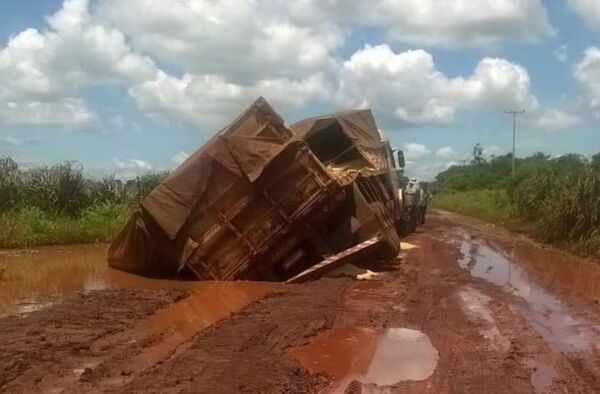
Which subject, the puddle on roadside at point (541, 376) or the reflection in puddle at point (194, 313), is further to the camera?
the reflection in puddle at point (194, 313)

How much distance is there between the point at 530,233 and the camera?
26906 millimetres

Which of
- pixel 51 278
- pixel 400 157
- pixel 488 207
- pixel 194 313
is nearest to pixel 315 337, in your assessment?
pixel 194 313

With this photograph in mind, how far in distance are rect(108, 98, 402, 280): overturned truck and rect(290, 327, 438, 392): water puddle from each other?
4496 mm

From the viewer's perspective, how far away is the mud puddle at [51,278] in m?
12.7

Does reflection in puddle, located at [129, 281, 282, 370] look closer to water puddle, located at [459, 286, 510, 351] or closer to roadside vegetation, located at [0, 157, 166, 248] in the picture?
water puddle, located at [459, 286, 510, 351]

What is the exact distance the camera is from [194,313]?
11.2m

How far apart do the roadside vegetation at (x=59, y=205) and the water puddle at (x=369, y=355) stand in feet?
45.4

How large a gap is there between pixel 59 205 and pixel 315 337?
16.8 meters

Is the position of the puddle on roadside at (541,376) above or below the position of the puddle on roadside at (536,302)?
above

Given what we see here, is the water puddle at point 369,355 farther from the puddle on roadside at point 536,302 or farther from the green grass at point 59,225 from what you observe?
the green grass at point 59,225

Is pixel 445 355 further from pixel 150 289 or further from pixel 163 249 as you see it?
pixel 163 249

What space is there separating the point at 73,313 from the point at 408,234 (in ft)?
55.0

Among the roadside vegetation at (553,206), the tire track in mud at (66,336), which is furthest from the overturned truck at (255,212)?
the roadside vegetation at (553,206)

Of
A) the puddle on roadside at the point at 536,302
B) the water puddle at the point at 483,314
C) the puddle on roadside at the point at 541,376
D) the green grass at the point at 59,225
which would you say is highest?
the green grass at the point at 59,225
